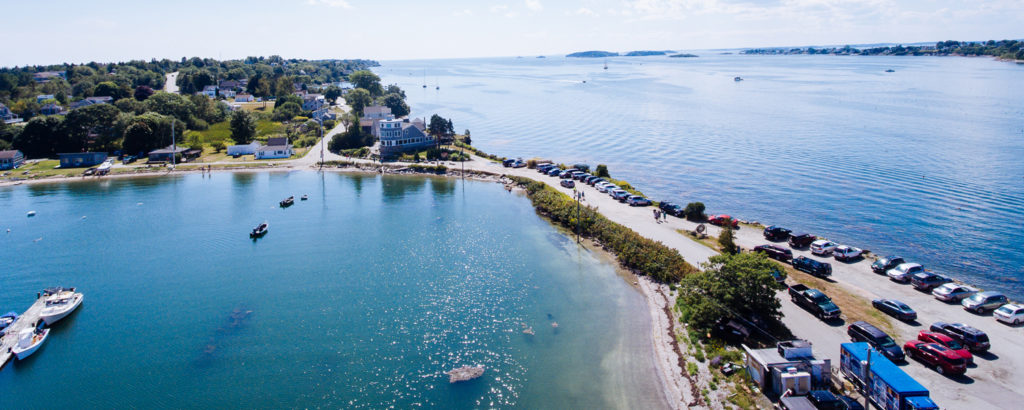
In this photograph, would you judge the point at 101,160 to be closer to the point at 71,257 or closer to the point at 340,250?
the point at 71,257

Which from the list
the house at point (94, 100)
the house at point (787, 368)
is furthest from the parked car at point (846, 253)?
the house at point (94, 100)

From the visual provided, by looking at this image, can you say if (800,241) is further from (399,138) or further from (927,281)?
(399,138)

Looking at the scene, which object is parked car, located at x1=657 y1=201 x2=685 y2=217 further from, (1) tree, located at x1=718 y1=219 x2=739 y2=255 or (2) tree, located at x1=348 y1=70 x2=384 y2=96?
(2) tree, located at x1=348 y1=70 x2=384 y2=96

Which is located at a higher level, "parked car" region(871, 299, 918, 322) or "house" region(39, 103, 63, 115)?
"house" region(39, 103, 63, 115)

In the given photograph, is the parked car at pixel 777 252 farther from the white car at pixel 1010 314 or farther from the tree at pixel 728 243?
the white car at pixel 1010 314

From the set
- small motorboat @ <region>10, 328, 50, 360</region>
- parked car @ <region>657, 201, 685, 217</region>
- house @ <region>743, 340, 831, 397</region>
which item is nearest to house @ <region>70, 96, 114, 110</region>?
small motorboat @ <region>10, 328, 50, 360</region>

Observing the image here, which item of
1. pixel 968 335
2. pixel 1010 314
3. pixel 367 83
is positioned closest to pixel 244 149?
pixel 367 83

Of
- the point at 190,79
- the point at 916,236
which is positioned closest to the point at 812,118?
the point at 916,236
